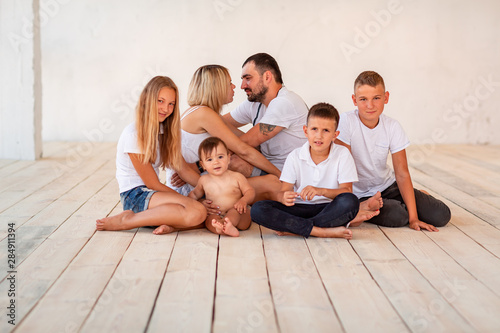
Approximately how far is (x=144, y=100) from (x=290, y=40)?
4134mm

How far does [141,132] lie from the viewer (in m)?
3.00

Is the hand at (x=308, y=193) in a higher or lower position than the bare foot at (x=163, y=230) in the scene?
higher

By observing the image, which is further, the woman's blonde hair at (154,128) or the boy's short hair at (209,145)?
the boy's short hair at (209,145)

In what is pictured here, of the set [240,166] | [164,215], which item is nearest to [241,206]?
[164,215]

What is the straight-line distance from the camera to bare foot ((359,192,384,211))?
3.04 m

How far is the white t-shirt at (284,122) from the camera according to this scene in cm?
358

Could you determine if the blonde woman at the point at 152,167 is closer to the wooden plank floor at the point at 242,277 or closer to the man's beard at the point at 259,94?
the wooden plank floor at the point at 242,277

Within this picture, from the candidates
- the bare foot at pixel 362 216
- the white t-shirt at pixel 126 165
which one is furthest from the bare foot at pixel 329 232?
the white t-shirt at pixel 126 165

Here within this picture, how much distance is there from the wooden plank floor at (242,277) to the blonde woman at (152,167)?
0.27 ft

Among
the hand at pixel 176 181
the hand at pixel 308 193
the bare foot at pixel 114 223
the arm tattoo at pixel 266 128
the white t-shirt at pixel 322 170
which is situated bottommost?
the bare foot at pixel 114 223

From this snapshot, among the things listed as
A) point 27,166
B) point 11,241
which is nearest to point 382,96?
point 11,241

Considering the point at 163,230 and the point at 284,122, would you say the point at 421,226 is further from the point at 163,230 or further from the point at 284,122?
the point at 163,230

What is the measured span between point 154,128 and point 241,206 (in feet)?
2.05

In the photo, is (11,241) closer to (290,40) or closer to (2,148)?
(2,148)
